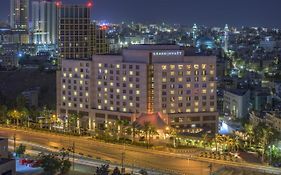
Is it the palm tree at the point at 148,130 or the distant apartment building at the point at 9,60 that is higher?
the distant apartment building at the point at 9,60

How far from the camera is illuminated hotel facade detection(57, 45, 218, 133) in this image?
3175 centimetres

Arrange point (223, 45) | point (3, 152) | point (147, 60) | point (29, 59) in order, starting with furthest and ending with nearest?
point (223, 45) → point (29, 59) → point (147, 60) → point (3, 152)

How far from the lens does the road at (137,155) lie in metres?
24.2

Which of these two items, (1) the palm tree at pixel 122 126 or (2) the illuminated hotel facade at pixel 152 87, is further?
(2) the illuminated hotel facade at pixel 152 87

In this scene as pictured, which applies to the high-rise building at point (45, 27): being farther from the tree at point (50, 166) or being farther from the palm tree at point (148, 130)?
the tree at point (50, 166)

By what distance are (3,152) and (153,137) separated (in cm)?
923

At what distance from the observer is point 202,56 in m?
32.6

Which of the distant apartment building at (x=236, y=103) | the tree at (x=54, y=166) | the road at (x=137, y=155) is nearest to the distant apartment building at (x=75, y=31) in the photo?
the distant apartment building at (x=236, y=103)

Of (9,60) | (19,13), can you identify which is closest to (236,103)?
(9,60)

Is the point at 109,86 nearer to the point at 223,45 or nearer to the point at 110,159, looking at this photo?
the point at 110,159

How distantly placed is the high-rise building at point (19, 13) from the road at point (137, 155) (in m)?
79.1

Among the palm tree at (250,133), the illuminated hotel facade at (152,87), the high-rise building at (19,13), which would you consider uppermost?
the high-rise building at (19,13)

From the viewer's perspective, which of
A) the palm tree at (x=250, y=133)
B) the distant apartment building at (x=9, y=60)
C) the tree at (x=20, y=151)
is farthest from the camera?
the distant apartment building at (x=9, y=60)

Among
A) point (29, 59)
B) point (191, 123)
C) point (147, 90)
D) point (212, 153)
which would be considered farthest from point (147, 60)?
point (29, 59)
